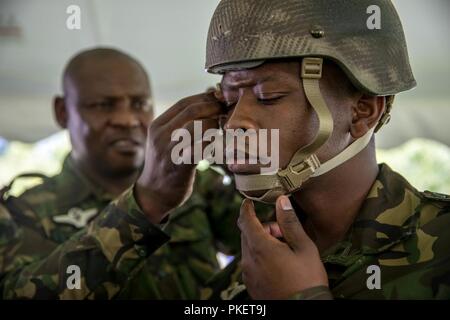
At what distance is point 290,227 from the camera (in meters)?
1.32

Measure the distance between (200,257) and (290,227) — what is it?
1117 millimetres

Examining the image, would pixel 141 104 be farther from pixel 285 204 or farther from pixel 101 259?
pixel 285 204

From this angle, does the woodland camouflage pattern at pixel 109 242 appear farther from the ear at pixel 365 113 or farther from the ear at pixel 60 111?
the ear at pixel 365 113

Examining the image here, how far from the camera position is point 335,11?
141 cm

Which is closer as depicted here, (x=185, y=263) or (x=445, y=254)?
(x=445, y=254)

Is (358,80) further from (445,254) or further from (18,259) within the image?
(18,259)

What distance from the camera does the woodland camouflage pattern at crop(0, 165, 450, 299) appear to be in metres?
1.42

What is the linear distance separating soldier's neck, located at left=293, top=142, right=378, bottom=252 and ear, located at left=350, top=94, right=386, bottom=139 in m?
0.07

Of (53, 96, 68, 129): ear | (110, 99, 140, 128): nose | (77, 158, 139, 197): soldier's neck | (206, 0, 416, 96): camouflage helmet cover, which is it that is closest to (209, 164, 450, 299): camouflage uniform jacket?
(206, 0, 416, 96): camouflage helmet cover

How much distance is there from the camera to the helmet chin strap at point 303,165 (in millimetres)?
1375

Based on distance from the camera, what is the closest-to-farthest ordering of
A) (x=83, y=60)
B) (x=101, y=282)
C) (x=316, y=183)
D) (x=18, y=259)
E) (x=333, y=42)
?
1. (x=333, y=42)
2. (x=316, y=183)
3. (x=101, y=282)
4. (x=18, y=259)
5. (x=83, y=60)

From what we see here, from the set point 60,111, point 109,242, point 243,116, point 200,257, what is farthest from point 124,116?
point 243,116
